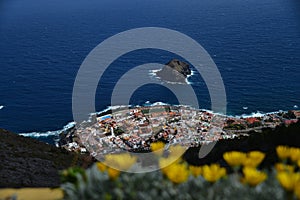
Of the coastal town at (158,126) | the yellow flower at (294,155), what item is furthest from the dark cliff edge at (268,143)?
the coastal town at (158,126)

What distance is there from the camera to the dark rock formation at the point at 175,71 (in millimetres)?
50562

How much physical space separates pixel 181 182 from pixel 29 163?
8.41 meters

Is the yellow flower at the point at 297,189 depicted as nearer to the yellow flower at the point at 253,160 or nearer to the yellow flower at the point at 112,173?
the yellow flower at the point at 253,160

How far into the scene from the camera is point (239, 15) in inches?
3593

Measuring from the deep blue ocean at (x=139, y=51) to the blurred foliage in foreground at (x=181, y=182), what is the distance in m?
33.8

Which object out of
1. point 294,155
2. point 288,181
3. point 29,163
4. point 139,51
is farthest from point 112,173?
point 139,51

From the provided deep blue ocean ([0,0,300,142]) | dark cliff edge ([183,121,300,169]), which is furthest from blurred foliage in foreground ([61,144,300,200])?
deep blue ocean ([0,0,300,142])

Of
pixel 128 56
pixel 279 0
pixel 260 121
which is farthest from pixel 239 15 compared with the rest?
pixel 260 121

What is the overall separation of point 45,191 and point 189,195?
166 inches

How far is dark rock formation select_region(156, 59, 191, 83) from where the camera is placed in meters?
50.6

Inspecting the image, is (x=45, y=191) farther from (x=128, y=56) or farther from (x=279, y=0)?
(x=279, y=0)

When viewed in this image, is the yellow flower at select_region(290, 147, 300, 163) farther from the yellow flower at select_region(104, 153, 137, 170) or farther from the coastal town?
the coastal town

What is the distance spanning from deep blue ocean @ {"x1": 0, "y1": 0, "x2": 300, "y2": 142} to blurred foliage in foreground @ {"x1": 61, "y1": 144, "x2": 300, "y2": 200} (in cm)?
3376

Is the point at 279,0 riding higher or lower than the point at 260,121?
higher
